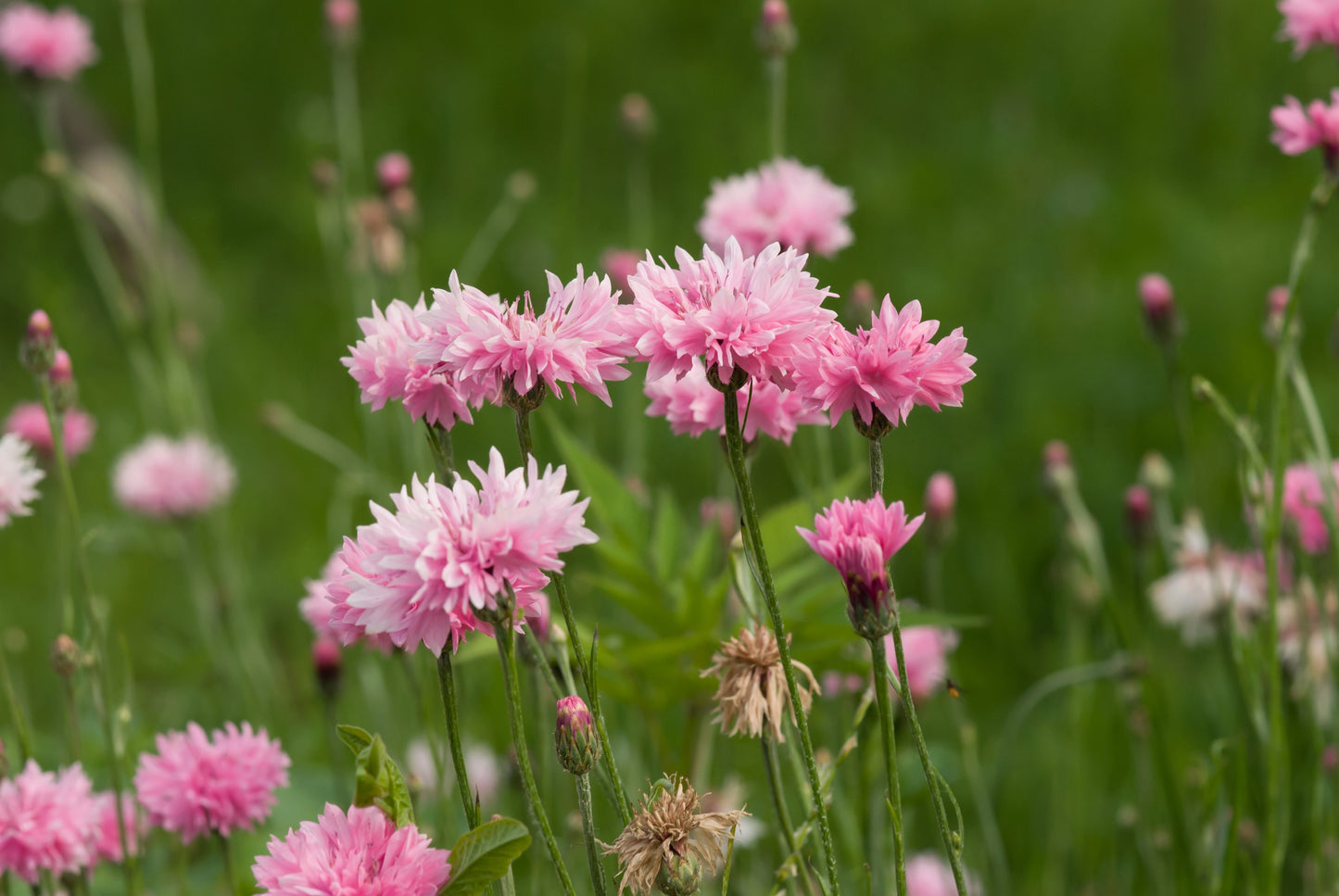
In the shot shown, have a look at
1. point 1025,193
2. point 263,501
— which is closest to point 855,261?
point 1025,193

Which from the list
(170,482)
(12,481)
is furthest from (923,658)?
(170,482)

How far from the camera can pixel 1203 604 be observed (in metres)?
1.70

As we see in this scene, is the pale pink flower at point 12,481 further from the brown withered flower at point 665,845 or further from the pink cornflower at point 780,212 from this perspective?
the pink cornflower at point 780,212

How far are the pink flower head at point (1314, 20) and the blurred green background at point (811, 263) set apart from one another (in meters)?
0.70

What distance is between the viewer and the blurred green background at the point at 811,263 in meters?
2.14

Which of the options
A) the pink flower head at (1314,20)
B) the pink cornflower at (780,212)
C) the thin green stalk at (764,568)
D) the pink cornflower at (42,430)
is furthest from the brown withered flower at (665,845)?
the pink cornflower at (42,430)

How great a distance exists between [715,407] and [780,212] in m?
0.45

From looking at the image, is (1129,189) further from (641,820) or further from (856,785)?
(641,820)

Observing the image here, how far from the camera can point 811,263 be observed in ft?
8.22

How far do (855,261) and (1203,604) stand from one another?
1.78m

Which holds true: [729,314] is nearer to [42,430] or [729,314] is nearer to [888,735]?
[888,735]

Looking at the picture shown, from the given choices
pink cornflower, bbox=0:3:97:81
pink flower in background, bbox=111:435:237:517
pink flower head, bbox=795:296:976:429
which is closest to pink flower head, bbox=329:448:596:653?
pink flower head, bbox=795:296:976:429

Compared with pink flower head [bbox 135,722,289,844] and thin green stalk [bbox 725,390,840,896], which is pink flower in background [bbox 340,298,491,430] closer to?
thin green stalk [bbox 725,390,840,896]

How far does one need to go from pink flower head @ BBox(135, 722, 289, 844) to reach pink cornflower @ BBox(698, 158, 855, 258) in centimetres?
71
